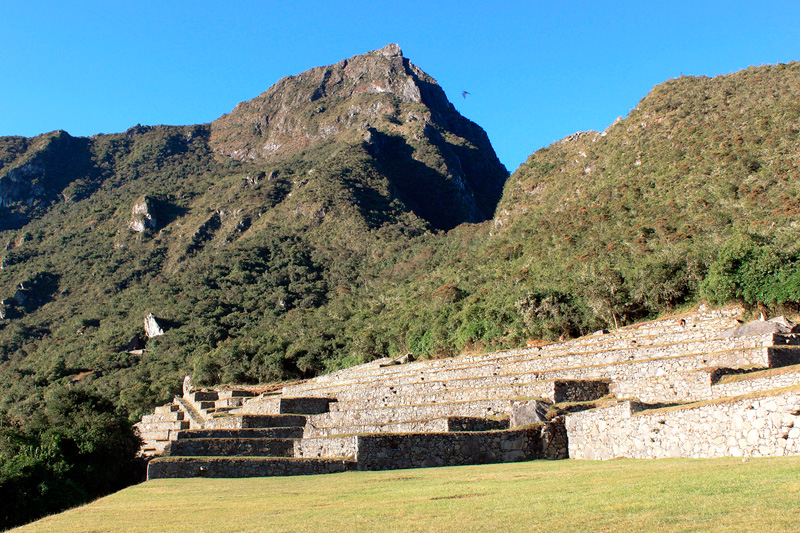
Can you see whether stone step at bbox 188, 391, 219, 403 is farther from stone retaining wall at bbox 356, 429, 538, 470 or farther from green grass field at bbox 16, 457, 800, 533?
green grass field at bbox 16, 457, 800, 533

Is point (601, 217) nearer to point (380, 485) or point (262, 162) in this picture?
point (380, 485)

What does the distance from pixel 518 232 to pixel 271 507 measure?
6258 centimetres

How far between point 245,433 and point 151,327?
2846 inches

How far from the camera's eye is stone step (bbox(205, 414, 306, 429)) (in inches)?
896

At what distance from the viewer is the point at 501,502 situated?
8.85 metres

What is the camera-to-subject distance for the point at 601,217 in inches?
2206

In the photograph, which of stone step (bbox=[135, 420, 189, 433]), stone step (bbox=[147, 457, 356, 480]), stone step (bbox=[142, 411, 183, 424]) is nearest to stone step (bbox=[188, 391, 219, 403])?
stone step (bbox=[142, 411, 183, 424])

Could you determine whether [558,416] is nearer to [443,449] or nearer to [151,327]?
[443,449]

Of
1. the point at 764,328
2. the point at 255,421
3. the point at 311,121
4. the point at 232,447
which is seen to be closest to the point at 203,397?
the point at 255,421

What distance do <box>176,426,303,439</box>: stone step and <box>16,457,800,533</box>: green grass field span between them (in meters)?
6.80

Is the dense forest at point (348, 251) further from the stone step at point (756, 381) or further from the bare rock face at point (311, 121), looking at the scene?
the stone step at point (756, 381)

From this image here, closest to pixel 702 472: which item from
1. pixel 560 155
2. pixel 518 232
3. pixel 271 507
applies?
pixel 271 507

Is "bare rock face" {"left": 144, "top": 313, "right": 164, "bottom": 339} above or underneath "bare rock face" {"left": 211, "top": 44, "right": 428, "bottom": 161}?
underneath

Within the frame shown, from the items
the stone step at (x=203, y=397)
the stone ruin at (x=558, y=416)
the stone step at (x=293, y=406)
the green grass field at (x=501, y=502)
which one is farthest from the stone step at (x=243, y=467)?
the stone step at (x=203, y=397)
